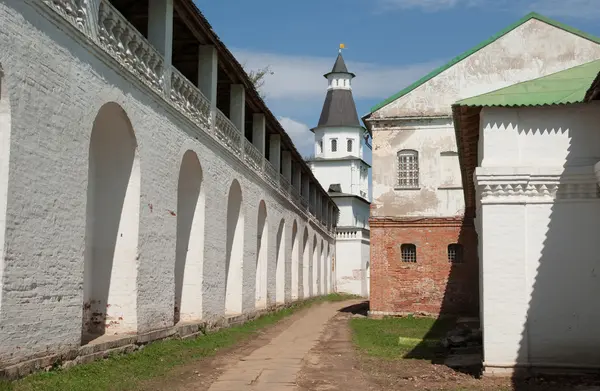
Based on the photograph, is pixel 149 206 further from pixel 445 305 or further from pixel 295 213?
pixel 295 213

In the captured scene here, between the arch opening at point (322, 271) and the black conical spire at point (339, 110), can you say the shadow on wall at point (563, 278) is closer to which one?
the arch opening at point (322, 271)

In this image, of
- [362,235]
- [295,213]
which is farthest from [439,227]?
[362,235]

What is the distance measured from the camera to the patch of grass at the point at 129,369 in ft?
24.9

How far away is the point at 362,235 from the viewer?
4656 cm

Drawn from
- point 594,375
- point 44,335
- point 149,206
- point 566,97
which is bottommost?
point 594,375

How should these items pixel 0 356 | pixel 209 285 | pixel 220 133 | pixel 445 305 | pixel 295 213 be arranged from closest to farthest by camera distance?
pixel 0 356, pixel 209 285, pixel 220 133, pixel 445 305, pixel 295 213

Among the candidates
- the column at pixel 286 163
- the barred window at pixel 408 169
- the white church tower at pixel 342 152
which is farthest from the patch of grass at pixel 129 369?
the white church tower at pixel 342 152

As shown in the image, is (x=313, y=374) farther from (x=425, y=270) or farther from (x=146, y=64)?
(x=425, y=270)

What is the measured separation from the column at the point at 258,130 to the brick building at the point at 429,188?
13.7 ft

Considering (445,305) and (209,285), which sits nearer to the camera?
(209,285)

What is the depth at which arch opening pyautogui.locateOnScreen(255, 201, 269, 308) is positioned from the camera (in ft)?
70.8

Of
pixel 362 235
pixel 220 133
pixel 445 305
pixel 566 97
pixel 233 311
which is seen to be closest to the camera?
pixel 566 97

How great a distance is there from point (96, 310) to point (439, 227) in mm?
14880

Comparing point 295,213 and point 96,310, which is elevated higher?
point 295,213
